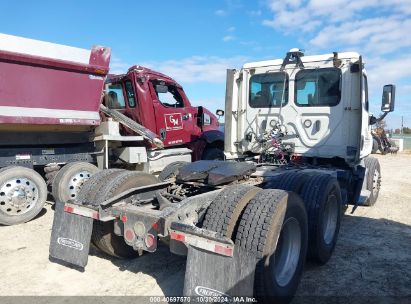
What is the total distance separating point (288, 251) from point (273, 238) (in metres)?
0.65

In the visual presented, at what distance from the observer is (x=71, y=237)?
367cm

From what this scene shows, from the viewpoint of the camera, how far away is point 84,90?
6.61 m

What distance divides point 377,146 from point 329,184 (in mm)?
17749

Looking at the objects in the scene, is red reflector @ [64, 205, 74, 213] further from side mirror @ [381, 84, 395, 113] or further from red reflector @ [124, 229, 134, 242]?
side mirror @ [381, 84, 395, 113]

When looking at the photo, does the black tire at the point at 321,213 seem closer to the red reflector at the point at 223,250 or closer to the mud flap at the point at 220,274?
the mud flap at the point at 220,274

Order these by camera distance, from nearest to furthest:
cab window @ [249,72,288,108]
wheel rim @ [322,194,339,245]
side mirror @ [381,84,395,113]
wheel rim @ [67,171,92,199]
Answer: wheel rim @ [322,194,339,245] → side mirror @ [381,84,395,113] → cab window @ [249,72,288,108] → wheel rim @ [67,171,92,199]

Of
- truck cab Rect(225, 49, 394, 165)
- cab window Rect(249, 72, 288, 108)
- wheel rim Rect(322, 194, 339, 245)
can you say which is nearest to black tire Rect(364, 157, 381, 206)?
truck cab Rect(225, 49, 394, 165)

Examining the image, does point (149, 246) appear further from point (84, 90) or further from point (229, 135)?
point (84, 90)

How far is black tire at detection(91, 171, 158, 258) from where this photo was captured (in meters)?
3.80

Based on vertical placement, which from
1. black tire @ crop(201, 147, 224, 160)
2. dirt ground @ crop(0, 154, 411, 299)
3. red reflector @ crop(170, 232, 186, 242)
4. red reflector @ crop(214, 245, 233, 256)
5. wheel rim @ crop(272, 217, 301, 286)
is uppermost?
black tire @ crop(201, 147, 224, 160)

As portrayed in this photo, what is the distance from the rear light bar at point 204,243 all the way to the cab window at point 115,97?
5862 mm

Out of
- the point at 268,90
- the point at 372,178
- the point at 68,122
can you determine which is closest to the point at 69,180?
the point at 68,122

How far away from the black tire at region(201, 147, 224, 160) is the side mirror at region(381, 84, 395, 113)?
420 centimetres

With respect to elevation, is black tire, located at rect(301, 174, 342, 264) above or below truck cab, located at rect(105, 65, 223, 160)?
below
